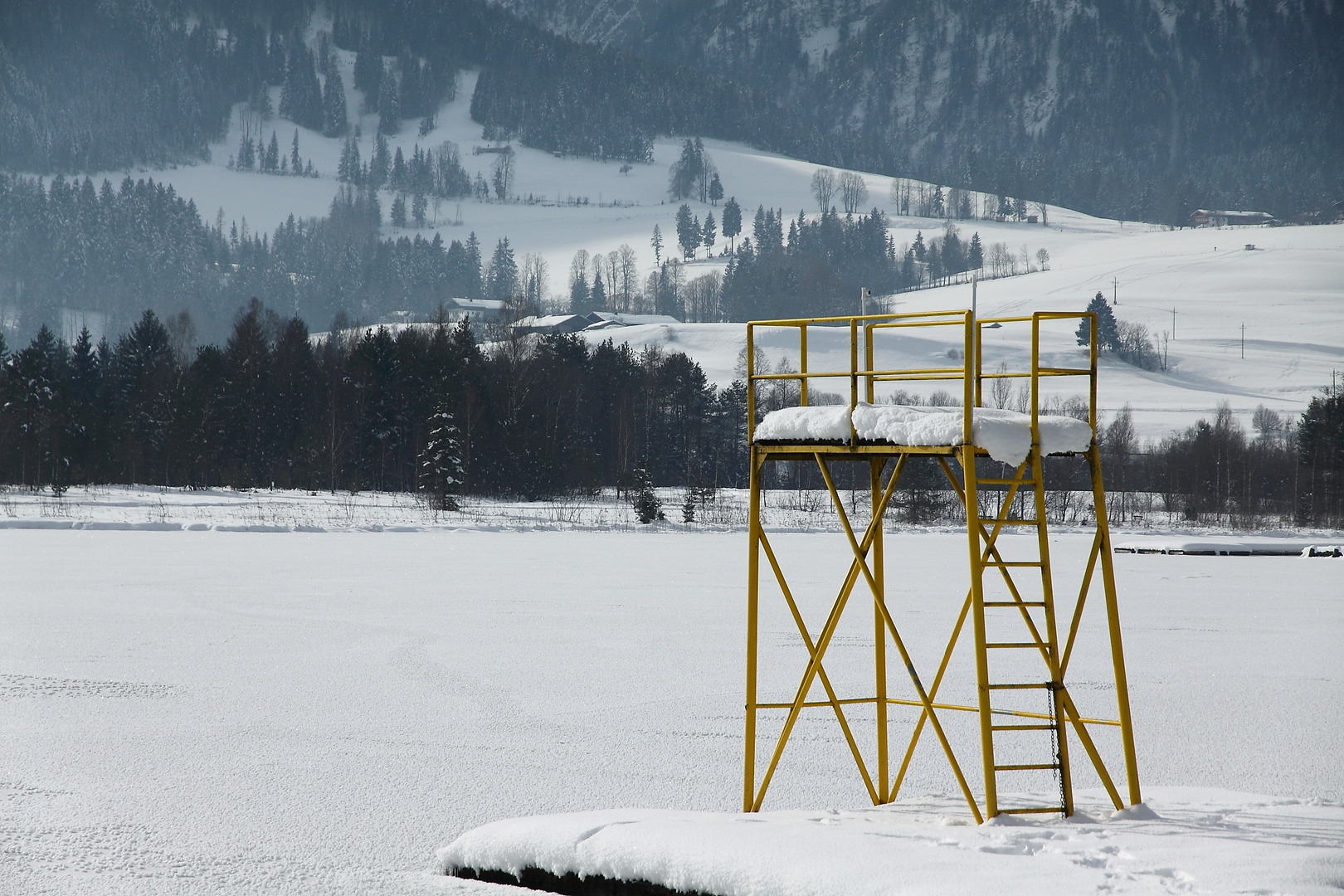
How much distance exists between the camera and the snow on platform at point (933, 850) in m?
5.73

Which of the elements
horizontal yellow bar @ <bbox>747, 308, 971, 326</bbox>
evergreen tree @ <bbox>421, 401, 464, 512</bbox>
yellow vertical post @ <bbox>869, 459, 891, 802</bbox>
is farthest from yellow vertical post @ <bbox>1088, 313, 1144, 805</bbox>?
evergreen tree @ <bbox>421, 401, 464, 512</bbox>

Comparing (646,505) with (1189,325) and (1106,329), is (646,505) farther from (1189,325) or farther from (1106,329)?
(1189,325)

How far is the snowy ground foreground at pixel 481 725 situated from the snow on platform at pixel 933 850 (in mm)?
44

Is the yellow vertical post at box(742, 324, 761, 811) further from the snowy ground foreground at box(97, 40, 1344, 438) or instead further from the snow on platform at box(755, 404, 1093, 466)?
the snowy ground foreground at box(97, 40, 1344, 438)

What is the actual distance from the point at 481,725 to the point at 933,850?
591 centimetres

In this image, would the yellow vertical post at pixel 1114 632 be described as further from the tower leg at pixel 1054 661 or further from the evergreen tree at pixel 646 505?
the evergreen tree at pixel 646 505

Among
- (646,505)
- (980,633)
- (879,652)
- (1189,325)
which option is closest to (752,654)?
(879,652)

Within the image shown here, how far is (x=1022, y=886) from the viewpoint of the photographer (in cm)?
561

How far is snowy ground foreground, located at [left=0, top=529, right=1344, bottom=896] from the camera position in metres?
7.04

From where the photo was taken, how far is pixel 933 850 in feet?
20.5

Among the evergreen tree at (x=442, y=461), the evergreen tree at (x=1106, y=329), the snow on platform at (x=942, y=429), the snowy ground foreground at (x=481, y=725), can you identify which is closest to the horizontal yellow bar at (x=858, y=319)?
the snow on platform at (x=942, y=429)

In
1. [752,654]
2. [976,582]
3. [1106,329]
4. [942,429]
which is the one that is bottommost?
[752,654]

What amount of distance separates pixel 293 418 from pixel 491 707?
62781mm

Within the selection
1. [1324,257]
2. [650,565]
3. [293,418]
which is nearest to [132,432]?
[293,418]
